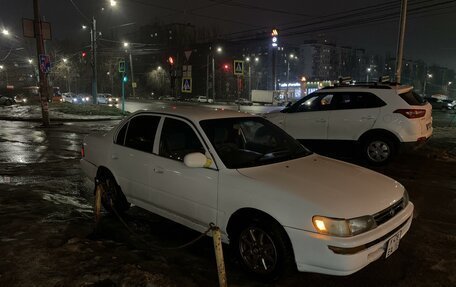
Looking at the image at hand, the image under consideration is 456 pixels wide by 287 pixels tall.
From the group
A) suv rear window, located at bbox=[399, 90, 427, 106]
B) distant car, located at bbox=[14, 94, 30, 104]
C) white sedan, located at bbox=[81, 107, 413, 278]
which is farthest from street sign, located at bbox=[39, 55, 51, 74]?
distant car, located at bbox=[14, 94, 30, 104]

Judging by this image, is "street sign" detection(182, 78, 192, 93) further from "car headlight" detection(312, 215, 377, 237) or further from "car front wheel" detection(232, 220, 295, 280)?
"car headlight" detection(312, 215, 377, 237)

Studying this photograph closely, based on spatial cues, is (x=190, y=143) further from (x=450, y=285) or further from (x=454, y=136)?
(x=454, y=136)

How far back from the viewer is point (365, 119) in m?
8.97

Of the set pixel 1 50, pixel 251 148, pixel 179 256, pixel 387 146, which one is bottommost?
pixel 179 256

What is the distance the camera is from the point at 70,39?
6450cm

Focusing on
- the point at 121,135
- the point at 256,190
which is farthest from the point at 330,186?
the point at 121,135

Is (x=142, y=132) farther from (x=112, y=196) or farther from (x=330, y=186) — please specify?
(x=330, y=186)

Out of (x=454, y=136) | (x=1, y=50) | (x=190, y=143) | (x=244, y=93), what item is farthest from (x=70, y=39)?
(x=190, y=143)

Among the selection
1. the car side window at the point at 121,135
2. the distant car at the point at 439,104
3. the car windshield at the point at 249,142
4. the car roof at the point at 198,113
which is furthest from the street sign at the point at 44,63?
the distant car at the point at 439,104

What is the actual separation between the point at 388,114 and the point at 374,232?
19.4 ft

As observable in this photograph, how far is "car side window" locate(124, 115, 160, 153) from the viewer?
16.4 feet

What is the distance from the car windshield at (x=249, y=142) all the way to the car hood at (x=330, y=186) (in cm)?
21

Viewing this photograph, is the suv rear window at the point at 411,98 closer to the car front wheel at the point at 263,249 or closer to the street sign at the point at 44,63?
the car front wheel at the point at 263,249

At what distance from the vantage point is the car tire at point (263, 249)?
11.6 feet
